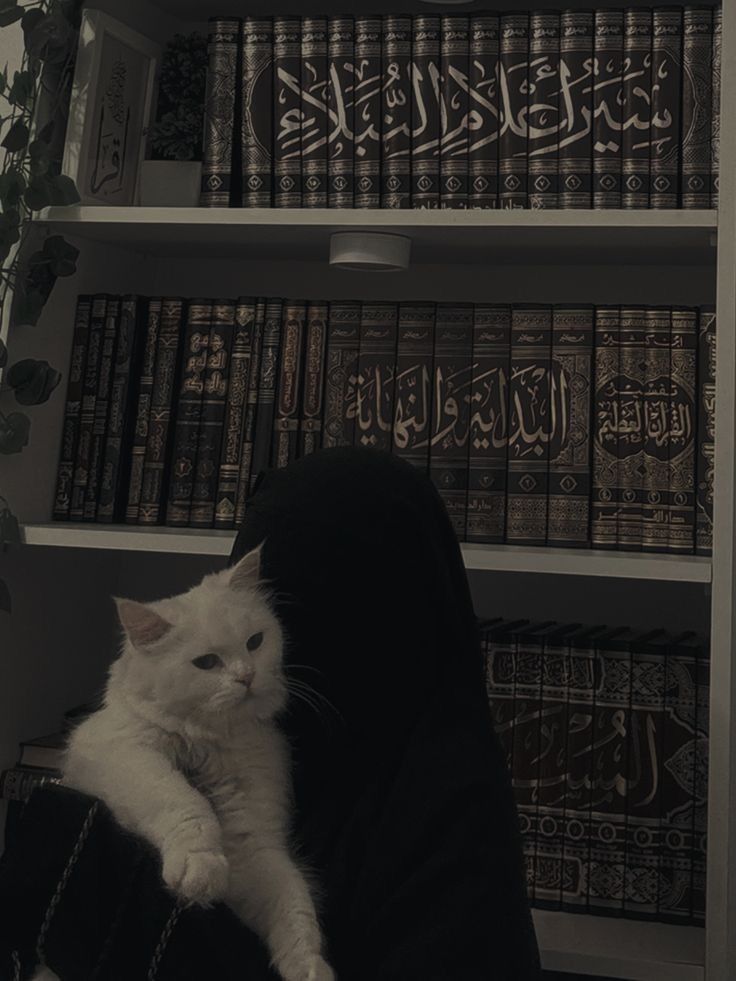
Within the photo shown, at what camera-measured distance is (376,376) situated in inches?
56.7

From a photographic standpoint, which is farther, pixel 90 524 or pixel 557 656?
pixel 90 524

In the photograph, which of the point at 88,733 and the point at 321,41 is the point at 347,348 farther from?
the point at 88,733

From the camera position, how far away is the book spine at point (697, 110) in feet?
4.38

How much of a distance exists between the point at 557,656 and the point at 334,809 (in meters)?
0.50

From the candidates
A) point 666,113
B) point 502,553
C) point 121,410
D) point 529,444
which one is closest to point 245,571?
point 502,553

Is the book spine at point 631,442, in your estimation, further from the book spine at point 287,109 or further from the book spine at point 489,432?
the book spine at point 287,109

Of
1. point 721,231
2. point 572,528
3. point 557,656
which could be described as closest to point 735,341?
point 721,231

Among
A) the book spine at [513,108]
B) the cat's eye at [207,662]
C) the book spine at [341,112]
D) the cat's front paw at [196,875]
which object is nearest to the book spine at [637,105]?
the book spine at [513,108]

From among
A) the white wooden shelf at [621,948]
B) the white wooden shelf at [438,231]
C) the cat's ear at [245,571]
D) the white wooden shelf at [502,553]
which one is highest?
the white wooden shelf at [438,231]

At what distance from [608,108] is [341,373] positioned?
0.44 meters

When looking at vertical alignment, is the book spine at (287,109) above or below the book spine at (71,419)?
above

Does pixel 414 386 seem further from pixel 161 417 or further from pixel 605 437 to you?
pixel 161 417

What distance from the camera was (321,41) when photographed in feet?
4.70

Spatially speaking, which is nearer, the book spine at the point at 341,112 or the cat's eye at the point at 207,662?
the cat's eye at the point at 207,662
